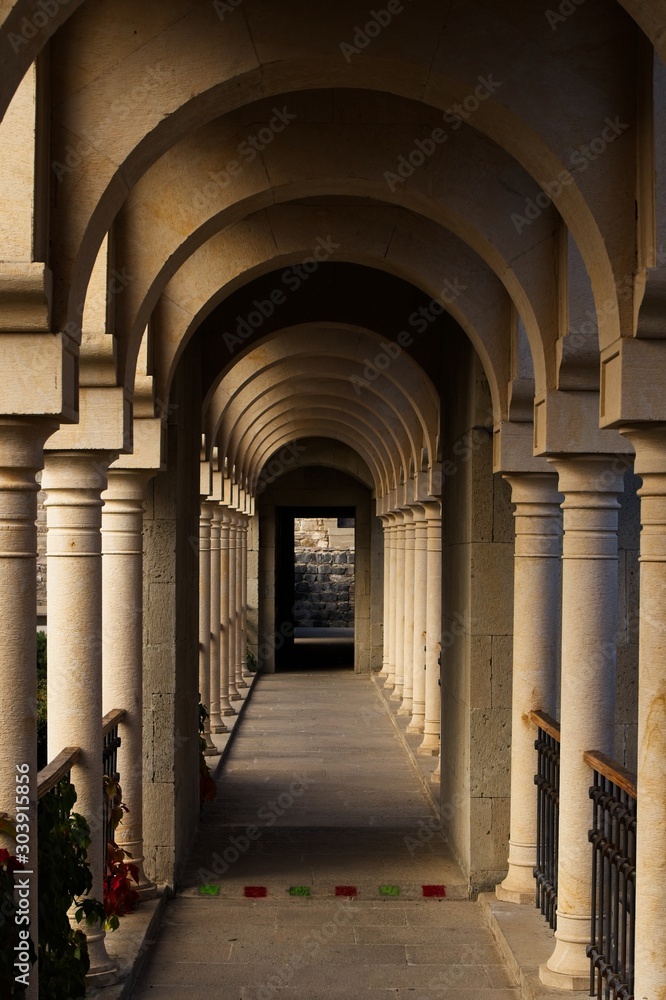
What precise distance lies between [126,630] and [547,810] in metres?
2.65

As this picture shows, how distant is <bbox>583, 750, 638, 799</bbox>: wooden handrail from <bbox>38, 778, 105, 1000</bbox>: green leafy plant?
2308 mm

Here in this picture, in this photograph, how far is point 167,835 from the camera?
789cm

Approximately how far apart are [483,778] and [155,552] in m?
2.58

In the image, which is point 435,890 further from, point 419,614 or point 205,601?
point 419,614

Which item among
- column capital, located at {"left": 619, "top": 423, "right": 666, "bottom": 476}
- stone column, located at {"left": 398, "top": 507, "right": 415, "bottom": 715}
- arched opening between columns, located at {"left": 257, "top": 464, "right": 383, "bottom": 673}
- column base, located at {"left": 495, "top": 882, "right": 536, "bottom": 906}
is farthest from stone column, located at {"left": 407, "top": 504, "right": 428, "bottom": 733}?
column capital, located at {"left": 619, "top": 423, "right": 666, "bottom": 476}

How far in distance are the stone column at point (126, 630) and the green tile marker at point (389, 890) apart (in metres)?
1.54

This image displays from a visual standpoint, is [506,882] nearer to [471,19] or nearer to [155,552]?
[155,552]

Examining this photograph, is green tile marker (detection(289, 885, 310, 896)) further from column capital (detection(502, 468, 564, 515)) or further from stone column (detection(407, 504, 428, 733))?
stone column (detection(407, 504, 428, 733))

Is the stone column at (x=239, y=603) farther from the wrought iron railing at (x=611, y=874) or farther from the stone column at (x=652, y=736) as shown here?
the stone column at (x=652, y=736)

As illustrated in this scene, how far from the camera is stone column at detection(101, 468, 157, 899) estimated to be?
719 cm

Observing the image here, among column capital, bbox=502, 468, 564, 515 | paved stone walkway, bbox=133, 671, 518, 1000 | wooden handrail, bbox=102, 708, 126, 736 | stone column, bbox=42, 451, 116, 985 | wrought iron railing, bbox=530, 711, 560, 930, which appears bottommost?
paved stone walkway, bbox=133, 671, 518, 1000

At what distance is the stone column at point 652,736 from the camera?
4324mm

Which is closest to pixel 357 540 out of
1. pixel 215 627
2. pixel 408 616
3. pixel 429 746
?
pixel 408 616

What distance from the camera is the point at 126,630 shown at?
7.21m
